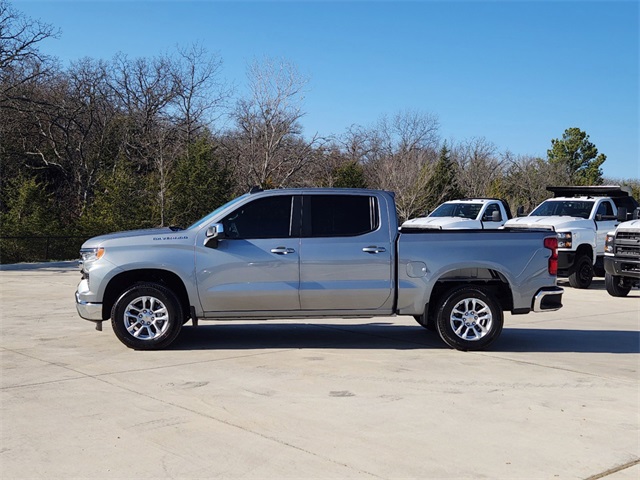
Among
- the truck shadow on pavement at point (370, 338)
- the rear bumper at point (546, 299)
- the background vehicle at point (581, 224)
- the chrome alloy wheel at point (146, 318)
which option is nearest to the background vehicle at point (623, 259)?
the background vehicle at point (581, 224)

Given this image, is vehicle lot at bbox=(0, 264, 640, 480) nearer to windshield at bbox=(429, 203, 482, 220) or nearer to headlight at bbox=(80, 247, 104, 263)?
headlight at bbox=(80, 247, 104, 263)

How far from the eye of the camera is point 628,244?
15.7 meters

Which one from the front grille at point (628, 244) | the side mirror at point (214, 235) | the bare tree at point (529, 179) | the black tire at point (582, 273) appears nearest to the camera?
the side mirror at point (214, 235)

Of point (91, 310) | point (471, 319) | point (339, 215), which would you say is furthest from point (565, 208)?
point (91, 310)

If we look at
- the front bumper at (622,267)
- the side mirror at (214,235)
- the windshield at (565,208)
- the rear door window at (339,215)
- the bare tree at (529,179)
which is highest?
the bare tree at (529,179)

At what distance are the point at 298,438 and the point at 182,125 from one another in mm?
39176

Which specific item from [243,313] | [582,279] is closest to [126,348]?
[243,313]

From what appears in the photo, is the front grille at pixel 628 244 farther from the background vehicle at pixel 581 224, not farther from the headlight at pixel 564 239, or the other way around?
the headlight at pixel 564 239

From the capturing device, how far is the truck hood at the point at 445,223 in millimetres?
20344

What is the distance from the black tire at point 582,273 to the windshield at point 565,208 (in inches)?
53.4

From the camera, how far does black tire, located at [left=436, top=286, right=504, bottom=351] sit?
30.5 feet

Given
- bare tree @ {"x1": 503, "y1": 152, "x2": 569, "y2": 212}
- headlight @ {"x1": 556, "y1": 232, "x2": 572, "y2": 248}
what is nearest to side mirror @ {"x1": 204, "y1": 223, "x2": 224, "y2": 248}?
headlight @ {"x1": 556, "y1": 232, "x2": 572, "y2": 248}

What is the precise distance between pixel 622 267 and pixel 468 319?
25.8 feet

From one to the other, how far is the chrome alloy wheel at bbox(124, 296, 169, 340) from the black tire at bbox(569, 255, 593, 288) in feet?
39.8
